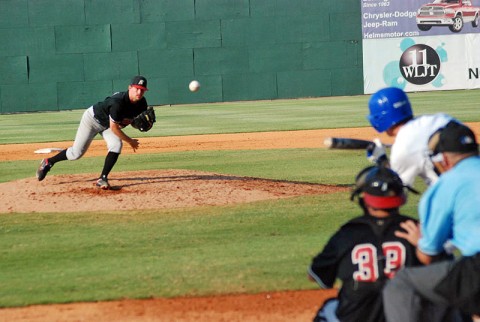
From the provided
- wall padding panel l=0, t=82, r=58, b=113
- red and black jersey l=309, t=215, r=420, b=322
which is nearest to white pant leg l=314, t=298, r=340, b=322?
red and black jersey l=309, t=215, r=420, b=322

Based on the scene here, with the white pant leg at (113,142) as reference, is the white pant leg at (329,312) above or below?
below

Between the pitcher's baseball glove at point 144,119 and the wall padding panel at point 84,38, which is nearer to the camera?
the pitcher's baseball glove at point 144,119

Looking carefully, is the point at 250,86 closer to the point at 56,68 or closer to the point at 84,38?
the point at 84,38

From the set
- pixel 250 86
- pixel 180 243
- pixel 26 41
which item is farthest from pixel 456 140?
pixel 26 41

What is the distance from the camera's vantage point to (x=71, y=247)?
8.03 meters

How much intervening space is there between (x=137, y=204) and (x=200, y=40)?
2204 centimetres

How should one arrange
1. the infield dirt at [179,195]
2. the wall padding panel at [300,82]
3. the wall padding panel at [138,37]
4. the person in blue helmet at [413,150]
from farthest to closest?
the wall padding panel at [300,82] → the wall padding panel at [138,37] → the infield dirt at [179,195] → the person in blue helmet at [413,150]

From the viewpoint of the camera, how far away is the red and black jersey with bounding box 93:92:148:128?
36.8 ft

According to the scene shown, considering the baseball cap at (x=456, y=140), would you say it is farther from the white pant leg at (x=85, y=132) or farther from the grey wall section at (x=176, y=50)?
the grey wall section at (x=176, y=50)

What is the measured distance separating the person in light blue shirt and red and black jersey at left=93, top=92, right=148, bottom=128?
25.3 feet

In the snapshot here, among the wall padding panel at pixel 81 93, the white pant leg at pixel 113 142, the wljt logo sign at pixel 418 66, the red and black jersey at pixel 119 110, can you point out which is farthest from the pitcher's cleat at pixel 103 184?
the wljt logo sign at pixel 418 66

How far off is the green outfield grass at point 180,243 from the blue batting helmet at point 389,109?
1673 millimetres

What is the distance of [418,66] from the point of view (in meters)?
32.2

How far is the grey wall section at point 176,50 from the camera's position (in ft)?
102
